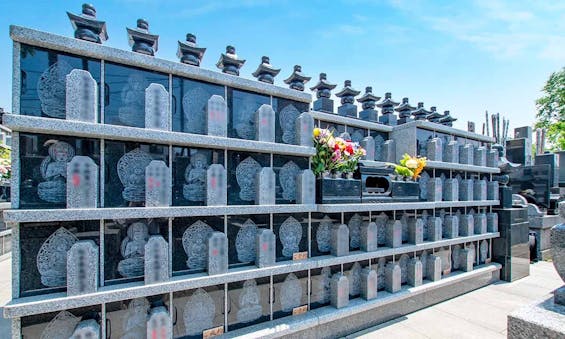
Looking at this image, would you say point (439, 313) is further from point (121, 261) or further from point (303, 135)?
point (121, 261)

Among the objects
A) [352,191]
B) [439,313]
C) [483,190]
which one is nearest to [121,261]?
[352,191]

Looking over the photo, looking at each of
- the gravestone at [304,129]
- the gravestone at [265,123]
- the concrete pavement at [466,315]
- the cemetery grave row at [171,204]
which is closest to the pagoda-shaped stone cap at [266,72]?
the cemetery grave row at [171,204]

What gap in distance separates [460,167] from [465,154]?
54 centimetres

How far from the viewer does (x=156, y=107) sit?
3.20 metres

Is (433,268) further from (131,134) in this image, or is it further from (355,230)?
(131,134)

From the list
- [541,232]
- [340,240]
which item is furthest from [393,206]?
[541,232]

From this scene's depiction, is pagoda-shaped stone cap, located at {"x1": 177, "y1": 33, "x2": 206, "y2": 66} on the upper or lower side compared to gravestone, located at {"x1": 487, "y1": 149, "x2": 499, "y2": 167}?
upper

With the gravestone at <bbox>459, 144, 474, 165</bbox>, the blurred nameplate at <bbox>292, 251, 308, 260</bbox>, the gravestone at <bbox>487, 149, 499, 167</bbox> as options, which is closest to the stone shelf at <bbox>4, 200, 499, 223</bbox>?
the blurred nameplate at <bbox>292, 251, 308, 260</bbox>

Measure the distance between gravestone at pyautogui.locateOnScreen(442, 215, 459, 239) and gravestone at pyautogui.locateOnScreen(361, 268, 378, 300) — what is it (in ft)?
8.81

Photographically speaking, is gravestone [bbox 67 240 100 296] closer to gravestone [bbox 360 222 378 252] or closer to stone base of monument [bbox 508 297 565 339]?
stone base of monument [bbox 508 297 565 339]

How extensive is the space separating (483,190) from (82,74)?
8.55 metres

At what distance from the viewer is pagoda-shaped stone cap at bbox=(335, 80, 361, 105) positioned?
19.4 ft

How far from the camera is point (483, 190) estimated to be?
6953 mm

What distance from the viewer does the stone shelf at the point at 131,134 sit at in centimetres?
256
